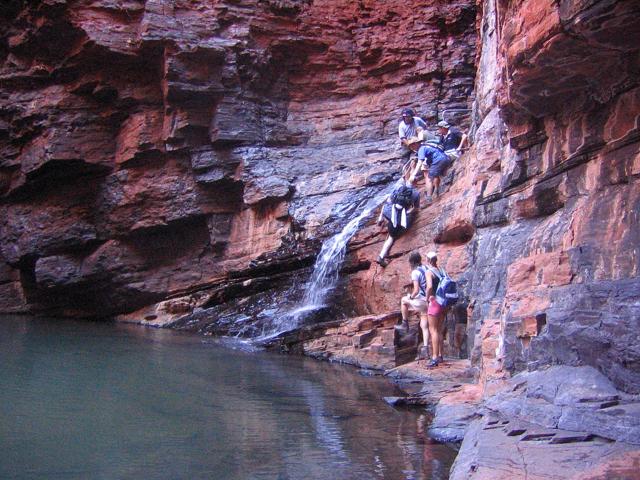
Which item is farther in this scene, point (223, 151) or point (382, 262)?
point (223, 151)

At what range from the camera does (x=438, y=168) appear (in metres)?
14.7

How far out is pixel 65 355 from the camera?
11.5 metres

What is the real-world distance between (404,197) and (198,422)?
29.2ft

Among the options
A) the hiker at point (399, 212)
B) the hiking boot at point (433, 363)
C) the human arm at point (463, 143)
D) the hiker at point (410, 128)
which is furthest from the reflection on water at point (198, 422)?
the hiker at point (410, 128)

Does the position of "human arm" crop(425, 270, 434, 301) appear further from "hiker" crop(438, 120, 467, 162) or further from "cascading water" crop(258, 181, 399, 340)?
"hiker" crop(438, 120, 467, 162)

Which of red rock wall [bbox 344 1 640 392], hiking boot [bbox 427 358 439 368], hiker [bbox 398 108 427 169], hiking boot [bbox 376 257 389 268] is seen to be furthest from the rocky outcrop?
red rock wall [bbox 344 1 640 392]

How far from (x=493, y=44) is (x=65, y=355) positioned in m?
9.37

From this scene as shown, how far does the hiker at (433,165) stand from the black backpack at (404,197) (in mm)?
381

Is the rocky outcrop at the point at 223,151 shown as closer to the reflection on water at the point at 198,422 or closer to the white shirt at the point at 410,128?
the white shirt at the point at 410,128

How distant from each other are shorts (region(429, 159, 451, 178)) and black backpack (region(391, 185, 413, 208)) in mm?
608

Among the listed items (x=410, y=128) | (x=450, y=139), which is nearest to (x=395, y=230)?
(x=450, y=139)

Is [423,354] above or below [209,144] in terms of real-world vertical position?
below

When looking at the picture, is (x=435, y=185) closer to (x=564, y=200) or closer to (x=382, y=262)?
(x=382, y=262)

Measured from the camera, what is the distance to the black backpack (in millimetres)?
14508
